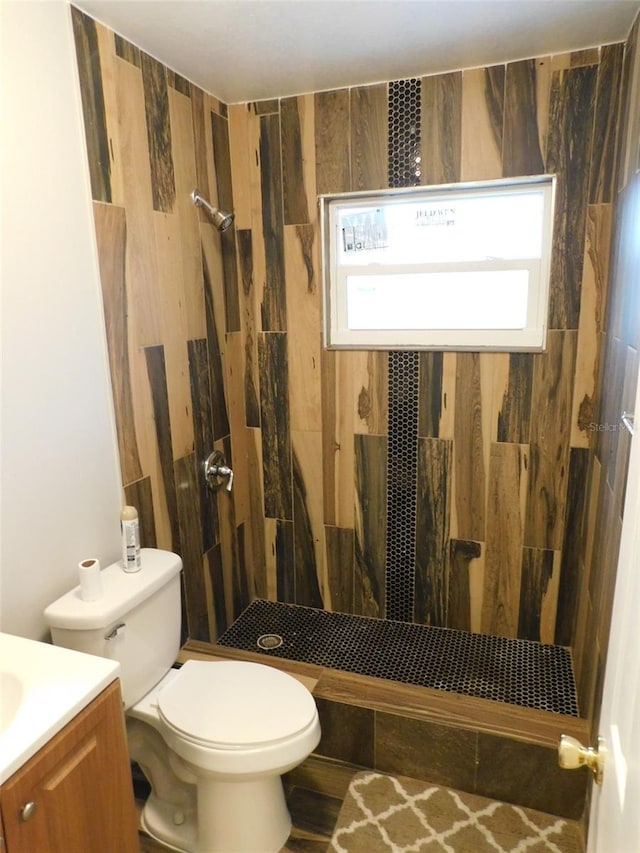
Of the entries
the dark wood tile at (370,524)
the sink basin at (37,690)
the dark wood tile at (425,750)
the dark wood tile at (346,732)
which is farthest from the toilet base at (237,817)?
the dark wood tile at (370,524)

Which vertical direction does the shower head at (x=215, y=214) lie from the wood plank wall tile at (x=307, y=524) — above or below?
above

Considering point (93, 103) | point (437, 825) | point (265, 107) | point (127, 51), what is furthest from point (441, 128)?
point (437, 825)

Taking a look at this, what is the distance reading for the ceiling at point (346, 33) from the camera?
154cm

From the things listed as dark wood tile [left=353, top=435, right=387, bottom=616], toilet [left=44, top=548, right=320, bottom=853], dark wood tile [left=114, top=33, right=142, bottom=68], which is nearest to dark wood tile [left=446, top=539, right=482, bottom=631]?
dark wood tile [left=353, top=435, right=387, bottom=616]

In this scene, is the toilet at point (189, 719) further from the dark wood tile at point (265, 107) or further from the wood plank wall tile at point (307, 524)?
the dark wood tile at point (265, 107)

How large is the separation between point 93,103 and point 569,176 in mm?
1541

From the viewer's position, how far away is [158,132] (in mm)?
1860

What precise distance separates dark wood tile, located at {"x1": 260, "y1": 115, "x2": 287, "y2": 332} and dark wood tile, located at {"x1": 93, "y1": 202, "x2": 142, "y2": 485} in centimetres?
73

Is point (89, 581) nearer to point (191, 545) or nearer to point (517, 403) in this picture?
point (191, 545)

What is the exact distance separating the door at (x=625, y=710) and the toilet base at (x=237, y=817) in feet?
3.47

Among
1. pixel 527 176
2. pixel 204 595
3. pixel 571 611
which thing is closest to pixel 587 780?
pixel 571 611

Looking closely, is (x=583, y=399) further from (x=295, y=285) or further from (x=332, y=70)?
(x=332, y=70)

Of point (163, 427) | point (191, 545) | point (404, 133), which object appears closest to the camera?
point (163, 427)

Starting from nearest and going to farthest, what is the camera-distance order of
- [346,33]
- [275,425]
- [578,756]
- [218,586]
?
1. [578,756]
2. [346,33]
3. [218,586]
4. [275,425]
